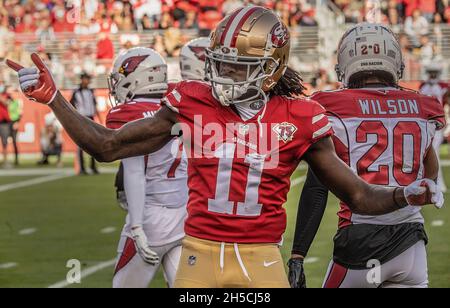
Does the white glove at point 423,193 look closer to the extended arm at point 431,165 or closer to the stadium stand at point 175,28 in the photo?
the extended arm at point 431,165

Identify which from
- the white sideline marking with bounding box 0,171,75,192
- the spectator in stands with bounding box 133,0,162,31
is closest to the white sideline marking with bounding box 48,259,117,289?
the white sideline marking with bounding box 0,171,75,192

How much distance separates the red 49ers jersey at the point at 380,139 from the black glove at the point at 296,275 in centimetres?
25

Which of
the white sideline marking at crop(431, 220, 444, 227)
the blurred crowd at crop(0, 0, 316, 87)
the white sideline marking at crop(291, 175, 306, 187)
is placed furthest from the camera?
the blurred crowd at crop(0, 0, 316, 87)

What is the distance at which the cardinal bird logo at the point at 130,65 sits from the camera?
6.25 meters

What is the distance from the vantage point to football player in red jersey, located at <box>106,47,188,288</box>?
569 cm

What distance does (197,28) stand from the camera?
23.6 m


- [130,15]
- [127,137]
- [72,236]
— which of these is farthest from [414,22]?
[127,137]

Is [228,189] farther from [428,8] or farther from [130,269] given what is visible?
[428,8]

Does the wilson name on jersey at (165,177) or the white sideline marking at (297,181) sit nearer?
the wilson name on jersey at (165,177)

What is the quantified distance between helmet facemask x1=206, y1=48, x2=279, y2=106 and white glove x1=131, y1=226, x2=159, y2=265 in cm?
176

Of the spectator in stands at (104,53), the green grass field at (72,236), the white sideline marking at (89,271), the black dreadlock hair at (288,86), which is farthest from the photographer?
the spectator in stands at (104,53)

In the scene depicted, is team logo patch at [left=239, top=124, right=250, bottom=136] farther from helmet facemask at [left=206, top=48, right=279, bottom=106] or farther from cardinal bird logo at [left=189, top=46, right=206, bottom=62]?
cardinal bird logo at [left=189, top=46, right=206, bottom=62]

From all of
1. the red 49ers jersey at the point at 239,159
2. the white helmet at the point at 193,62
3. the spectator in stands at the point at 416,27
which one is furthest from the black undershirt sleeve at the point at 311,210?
the spectator in stands at the point at 416,27

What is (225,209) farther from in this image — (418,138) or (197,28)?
(197,28)
